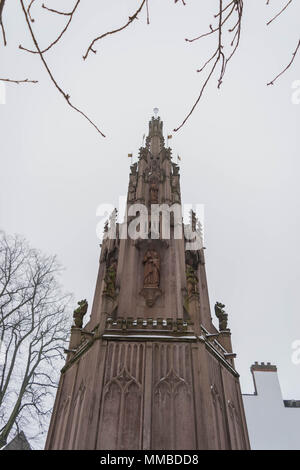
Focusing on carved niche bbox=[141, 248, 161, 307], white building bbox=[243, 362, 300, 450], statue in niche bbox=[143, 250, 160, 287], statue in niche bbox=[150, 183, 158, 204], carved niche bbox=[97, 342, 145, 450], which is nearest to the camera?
carved niche bbox=[97, 342, 145, 450]

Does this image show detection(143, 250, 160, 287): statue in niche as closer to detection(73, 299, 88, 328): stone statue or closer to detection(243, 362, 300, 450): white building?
detection(73, 299, 88, 328): stone statue

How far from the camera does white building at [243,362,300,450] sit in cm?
1895

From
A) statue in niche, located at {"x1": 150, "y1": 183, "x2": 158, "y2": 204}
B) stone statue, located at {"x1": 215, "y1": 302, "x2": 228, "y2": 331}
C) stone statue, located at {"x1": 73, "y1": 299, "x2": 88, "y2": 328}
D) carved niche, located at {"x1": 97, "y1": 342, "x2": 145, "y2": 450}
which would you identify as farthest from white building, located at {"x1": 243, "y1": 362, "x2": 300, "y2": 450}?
carved niche, located at {"x1": 97, "y1": 342, "x2": 145, "y2": 450}

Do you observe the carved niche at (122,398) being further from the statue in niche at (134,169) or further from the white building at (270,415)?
the white building at (270,415)

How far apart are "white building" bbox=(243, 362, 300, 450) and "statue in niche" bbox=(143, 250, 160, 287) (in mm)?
14807

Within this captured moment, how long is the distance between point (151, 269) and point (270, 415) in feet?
52.7

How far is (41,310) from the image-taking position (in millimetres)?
12141

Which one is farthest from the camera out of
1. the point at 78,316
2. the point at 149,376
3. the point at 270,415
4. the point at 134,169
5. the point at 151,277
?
the point at 270,415

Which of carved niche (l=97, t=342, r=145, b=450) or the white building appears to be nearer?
carved niche (l=97, t=342, r=145, b=450)

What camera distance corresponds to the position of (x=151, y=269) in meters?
9.91

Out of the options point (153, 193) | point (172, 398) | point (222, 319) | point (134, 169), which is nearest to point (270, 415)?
point (222, 319)

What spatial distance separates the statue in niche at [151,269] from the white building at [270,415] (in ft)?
48.6

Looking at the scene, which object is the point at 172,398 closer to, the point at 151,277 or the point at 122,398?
the point at 122,398
